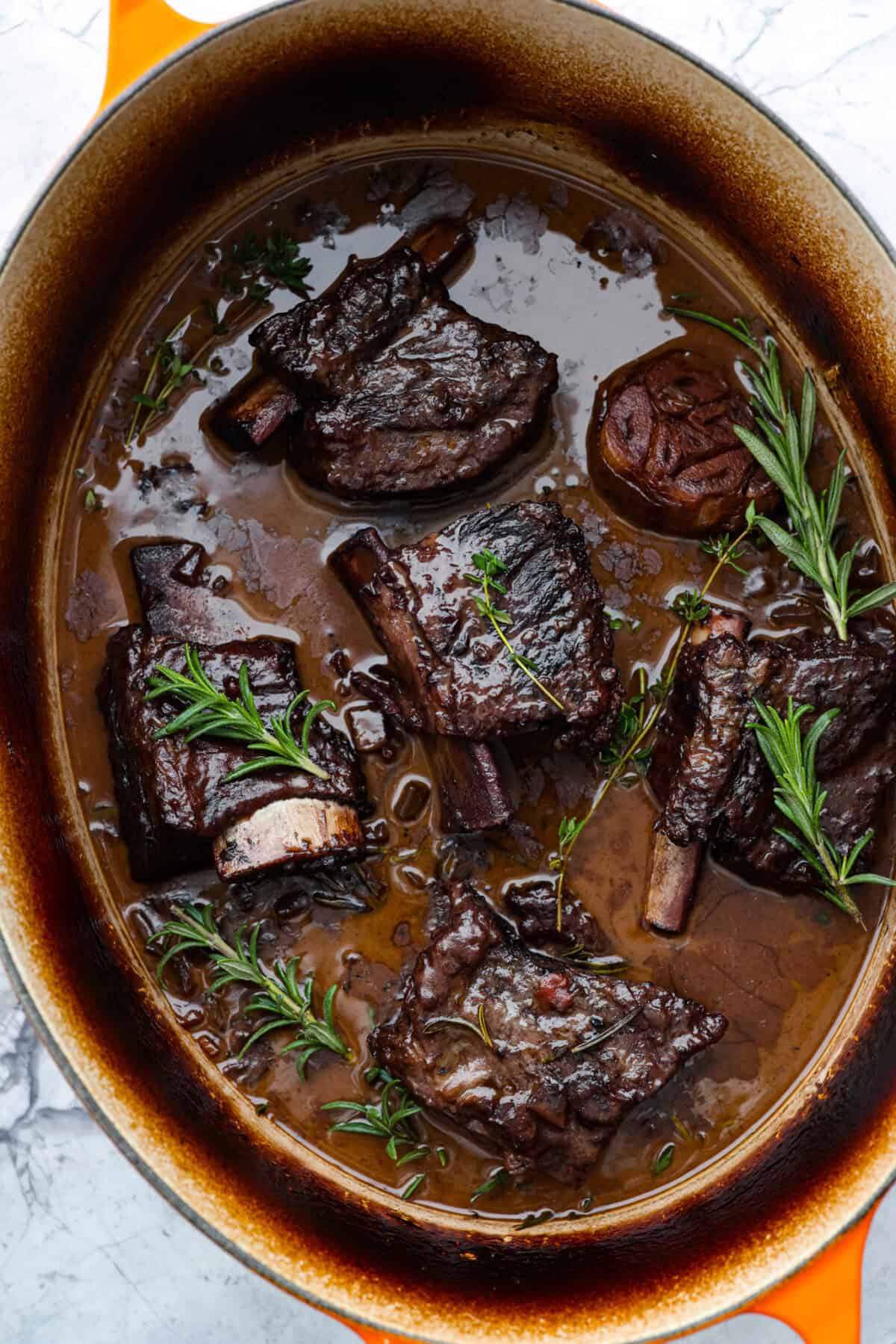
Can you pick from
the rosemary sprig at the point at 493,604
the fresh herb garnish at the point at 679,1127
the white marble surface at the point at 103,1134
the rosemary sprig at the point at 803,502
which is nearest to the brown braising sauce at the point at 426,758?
the fresh herb garnish at the point at 679,1127

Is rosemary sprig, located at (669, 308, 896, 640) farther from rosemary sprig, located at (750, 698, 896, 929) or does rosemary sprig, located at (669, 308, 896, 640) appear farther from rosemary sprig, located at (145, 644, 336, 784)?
rosemary sprig, located at (145, 644, 336, 784)

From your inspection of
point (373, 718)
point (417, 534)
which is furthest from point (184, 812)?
point (417, 534)

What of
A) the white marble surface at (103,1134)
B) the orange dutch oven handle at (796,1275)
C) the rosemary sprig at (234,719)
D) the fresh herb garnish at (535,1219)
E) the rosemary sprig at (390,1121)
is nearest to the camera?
the orange dutch oven handle at (796,1275)

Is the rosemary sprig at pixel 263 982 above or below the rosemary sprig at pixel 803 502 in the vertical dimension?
below

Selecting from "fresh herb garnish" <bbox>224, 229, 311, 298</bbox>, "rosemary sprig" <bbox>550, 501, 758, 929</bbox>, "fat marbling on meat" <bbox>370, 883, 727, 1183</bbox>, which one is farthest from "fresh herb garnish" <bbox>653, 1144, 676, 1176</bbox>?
"fresh herb garnish" <bbox>224, 229, 311, 298</bbox>

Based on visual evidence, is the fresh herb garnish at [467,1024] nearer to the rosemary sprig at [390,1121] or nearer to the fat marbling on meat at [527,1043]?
the fat marbling on meat at [527,1043]
